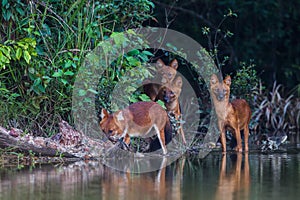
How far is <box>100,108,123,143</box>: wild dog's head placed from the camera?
9156mm

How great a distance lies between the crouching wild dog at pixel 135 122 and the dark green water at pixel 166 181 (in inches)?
30.1

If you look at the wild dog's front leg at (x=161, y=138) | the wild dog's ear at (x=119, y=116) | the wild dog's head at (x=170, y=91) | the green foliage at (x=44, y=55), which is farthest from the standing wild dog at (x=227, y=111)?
the wild dog's ear at (x=119, y=116)

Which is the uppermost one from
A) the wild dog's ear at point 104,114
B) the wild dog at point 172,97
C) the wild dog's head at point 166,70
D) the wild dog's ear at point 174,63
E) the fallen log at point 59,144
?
the wild dog's ear at point 174,63

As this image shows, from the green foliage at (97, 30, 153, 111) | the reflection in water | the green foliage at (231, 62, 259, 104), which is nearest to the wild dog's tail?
the green foliage at (97, 30, 153, 111)

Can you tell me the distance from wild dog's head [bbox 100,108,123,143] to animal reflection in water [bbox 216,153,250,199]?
149 cm

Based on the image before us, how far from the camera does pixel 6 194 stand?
6.11 meters

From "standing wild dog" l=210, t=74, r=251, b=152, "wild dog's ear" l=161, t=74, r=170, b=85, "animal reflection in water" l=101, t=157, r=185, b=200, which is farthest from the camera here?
"wild dog's ear" l=161, t=74, r=170, b=85

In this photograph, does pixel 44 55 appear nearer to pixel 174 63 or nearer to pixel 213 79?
pixel 174 63

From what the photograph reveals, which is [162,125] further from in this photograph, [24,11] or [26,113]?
[24,11]

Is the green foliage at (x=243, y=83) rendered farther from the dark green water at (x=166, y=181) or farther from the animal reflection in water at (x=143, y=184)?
the animal reflection in water at (x=143, y=184)

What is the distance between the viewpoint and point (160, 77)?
1111 cm

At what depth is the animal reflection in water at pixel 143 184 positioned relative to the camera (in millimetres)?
6086

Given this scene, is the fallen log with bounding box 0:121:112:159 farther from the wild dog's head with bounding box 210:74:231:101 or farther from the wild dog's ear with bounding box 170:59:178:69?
the wild dog's ear with bounding box 170:59:178:69

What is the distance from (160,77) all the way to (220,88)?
3.68 ft
